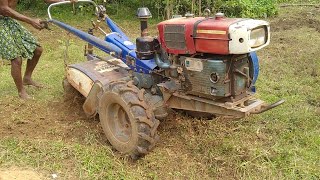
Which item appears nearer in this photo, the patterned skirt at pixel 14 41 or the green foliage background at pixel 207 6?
the patterned skirt at pixel 14 41

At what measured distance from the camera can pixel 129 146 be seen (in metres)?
3.94

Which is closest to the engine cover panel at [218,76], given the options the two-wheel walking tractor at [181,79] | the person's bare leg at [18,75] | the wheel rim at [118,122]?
the two-wheel walking tractor at [181,79]

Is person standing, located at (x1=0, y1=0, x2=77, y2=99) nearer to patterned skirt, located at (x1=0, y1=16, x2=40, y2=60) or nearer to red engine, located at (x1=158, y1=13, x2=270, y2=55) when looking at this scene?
patterned skirt, located at (x1=0, y1=16, x2=40, y2=60)

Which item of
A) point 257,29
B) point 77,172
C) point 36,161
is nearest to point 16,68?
point 36,161

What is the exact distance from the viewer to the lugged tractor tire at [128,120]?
150 inches

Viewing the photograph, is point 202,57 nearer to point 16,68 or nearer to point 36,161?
point 36,161

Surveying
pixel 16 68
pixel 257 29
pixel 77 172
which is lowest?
pixel 77 172

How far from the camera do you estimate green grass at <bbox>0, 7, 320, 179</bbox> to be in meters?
3.75

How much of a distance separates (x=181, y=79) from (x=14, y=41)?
2.80 metres

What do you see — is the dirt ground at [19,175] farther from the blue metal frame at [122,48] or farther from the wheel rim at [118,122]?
the blue metal frame at [122,48]

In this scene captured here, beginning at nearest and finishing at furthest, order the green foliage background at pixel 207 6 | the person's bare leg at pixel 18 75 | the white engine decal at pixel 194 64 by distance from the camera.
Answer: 1. the white engine decal at pixel 194 64
2. the person's bare leg at pixel 18 75
3. the green foliage background at pixel 207 6

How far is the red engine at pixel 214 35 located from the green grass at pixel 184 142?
949 mm

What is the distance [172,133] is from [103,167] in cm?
90

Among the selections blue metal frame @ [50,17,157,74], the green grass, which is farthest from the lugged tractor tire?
blue metal frame @ [50,17,157,74]
